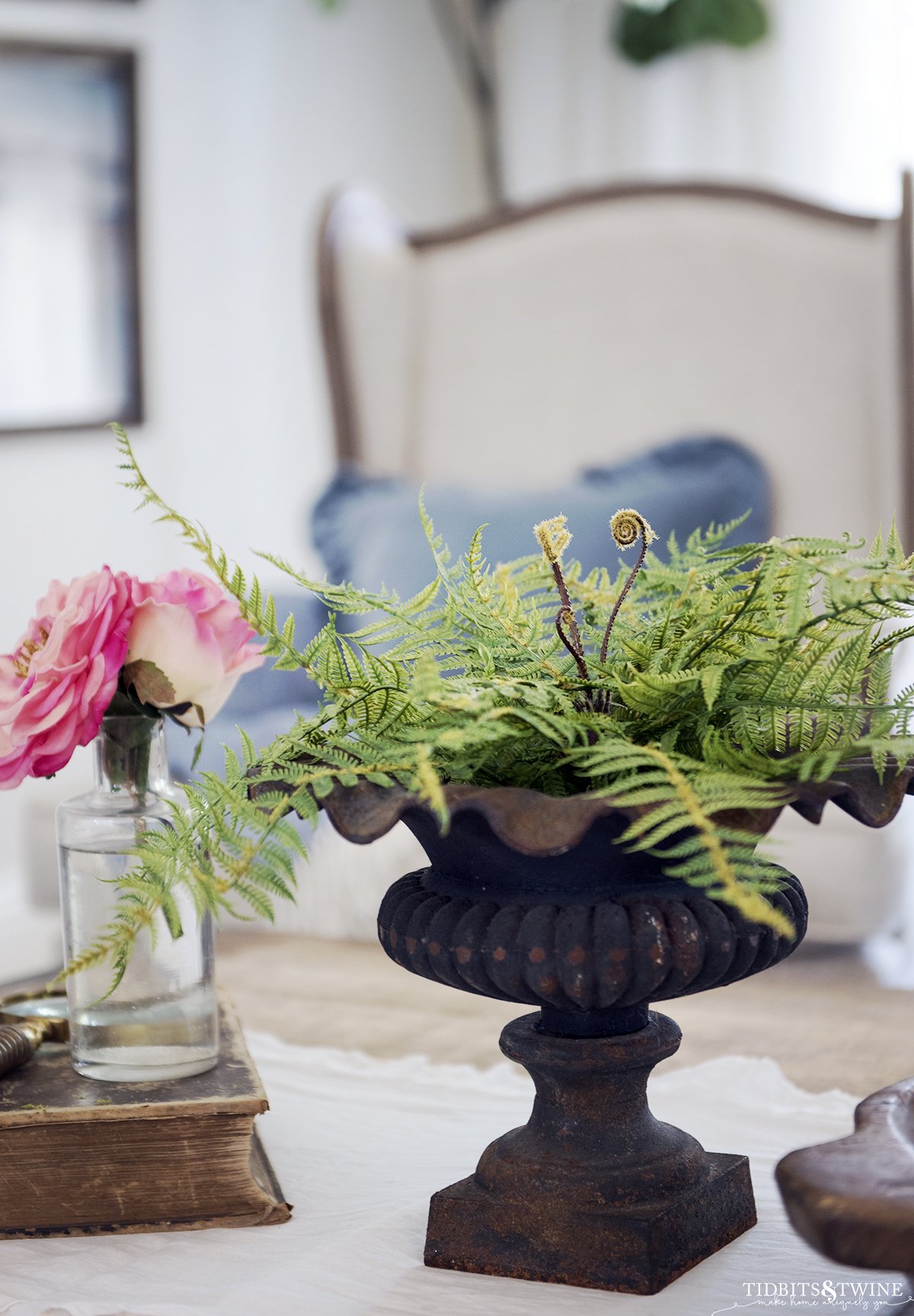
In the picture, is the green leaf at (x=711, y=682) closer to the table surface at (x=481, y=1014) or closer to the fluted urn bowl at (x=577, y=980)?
the fluted urn bowl at (x=577, y=980)

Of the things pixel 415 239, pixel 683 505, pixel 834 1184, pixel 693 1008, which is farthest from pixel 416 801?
pixel 415 239

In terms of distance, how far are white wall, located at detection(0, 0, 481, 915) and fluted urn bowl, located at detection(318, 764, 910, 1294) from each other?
227 cm

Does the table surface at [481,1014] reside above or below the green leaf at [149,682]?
below

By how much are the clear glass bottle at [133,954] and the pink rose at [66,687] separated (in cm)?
5

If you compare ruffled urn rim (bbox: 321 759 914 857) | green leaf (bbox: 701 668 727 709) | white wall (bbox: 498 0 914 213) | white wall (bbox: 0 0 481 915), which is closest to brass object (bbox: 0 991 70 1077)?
ruffled urn rim (bbox: 321 759 914 857)

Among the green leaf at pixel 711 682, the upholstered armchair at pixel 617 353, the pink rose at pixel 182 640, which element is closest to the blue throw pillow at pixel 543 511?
the upholstered armchair at pixel 617 353

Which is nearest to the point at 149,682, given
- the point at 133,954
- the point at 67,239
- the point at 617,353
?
the point at 133,954

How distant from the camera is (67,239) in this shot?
9.00 feet

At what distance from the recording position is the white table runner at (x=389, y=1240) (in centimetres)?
61

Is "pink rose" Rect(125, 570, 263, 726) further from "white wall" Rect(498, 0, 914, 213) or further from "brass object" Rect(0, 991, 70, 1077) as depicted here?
"white wall" Rect(498, 0, 914, 213)

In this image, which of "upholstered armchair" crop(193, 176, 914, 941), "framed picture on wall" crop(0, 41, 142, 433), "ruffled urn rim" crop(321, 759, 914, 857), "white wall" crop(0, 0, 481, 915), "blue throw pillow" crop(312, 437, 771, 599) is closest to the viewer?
"ruffled urn rim" crop(321, 759, 914, 857)

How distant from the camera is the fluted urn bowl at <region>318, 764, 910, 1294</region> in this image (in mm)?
548

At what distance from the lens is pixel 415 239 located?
89.3 inches

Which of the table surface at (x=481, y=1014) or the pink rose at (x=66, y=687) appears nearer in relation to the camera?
the pink rose at (x=66, y=687)
